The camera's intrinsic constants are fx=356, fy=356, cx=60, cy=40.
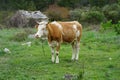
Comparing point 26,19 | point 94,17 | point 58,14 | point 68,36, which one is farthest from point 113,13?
point 68,36

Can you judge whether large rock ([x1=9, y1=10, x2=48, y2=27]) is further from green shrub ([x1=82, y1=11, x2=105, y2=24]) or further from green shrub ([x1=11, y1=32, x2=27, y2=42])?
green shrub ([x1=11, y1=32, x2=27, y2=42])

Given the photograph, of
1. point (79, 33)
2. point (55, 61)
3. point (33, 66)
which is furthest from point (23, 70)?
point (79, 33)

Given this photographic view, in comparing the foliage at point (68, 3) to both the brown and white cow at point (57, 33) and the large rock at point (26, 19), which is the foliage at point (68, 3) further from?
the brown and white cow at point (57, 33)

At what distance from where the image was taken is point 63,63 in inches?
521

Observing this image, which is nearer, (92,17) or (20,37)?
(20,37)

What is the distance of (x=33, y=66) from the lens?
493 inches

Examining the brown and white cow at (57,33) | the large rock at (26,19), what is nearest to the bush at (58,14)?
the large rock at (26,19)

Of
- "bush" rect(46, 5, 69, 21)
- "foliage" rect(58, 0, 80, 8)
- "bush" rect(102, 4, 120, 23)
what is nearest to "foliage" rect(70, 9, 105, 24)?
"bush" rect(102, 4, 120, 23)

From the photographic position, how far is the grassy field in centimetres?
1093

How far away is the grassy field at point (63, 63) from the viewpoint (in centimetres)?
1093

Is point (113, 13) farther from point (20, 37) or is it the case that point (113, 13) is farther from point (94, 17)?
point (20, 37)

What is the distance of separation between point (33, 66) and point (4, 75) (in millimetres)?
1785

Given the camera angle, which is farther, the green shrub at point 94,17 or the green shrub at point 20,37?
the green shrub at point 94,17

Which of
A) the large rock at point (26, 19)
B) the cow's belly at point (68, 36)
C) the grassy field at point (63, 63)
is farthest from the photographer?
the large rock at point (26, 19)
